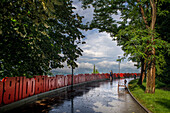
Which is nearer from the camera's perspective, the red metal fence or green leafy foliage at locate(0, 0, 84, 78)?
green leafy foliage at locate(0, 0, 84, 78)

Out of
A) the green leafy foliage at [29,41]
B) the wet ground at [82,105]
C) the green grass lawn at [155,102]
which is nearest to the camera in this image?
the green leafy foliage at [29,41]

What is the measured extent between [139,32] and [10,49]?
1065 centimetres

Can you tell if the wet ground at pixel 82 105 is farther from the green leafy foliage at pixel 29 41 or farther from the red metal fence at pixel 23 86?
the green leafy foliage at pixel 29 41

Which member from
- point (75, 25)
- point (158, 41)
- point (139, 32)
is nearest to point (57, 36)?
point (75, 25)

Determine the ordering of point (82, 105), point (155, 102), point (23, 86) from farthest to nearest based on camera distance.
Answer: point (23, 86) → point (155, 102) → point (82, 105)

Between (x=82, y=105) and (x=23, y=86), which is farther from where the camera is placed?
(x=23, y=86)

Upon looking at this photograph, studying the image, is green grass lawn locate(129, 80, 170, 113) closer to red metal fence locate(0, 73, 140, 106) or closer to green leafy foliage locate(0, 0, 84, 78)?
green leafy foliage locate(0, 0, 84, 78)

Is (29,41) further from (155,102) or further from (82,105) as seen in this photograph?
(155,102)

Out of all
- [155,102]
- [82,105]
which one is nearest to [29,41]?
[82,105]

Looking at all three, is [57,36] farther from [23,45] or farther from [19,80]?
[19,80]

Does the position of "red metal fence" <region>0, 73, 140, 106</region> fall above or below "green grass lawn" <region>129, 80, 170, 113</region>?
above

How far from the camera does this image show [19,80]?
30.4 ft

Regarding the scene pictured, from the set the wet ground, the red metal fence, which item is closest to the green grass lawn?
the wet ground

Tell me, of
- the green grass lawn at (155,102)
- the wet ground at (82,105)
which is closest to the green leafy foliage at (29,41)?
the wet ground at (82,105)
